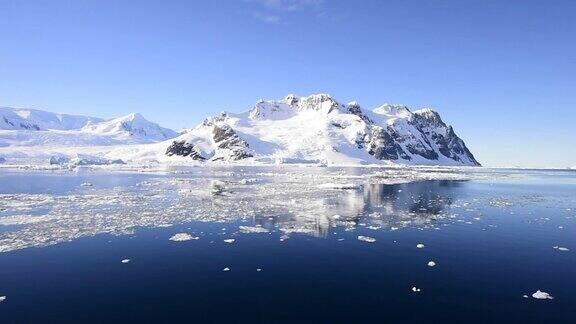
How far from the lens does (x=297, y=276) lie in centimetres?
1791

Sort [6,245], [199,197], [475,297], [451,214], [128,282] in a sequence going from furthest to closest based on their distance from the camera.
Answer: [199,197] < [451,214] < [6,245] < [128,282] < [475,297]

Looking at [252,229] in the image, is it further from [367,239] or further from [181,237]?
[367,239]

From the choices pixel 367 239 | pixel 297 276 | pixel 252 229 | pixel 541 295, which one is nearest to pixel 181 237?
pixel 252 229

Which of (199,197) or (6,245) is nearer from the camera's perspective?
(6,245)

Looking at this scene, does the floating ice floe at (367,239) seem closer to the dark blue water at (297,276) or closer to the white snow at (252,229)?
the dark blue water at (297,276)

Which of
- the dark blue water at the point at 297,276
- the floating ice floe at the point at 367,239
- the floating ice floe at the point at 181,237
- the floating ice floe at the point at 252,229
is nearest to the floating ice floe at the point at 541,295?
the dark blue water at the point at 297,276

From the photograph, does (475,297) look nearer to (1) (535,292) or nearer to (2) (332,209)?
(1) (535,292)

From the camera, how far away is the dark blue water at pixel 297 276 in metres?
14.2

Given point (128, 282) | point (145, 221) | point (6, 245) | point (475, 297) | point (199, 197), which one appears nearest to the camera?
point (475, 297)

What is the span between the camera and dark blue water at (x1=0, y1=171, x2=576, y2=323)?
46.5 feet

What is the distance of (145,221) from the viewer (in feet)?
97.9

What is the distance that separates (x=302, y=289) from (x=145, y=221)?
1739 centimetres

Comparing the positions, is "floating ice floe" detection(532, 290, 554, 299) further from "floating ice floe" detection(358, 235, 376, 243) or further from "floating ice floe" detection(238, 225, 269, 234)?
"floating ice floe" detection(238, 225, 269, 234)

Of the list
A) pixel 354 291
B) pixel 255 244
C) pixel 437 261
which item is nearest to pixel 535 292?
pixel 437 261
